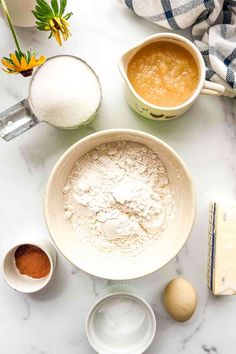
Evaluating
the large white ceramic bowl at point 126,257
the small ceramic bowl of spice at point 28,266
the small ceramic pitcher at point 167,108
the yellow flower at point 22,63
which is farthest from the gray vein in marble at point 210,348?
the yellow flower at point 22,63

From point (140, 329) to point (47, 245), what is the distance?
0.25 meters

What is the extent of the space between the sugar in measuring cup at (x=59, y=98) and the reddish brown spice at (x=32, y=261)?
0.23 metres

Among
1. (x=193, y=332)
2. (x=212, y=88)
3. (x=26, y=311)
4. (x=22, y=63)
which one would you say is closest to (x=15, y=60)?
(x=22, y=63)

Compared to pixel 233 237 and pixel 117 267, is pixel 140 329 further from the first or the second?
pixel 233 237

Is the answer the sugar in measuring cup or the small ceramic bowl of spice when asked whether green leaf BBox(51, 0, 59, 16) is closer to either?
the sugar in measuring cup

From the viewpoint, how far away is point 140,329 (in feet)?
3.45

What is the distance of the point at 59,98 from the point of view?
97cm

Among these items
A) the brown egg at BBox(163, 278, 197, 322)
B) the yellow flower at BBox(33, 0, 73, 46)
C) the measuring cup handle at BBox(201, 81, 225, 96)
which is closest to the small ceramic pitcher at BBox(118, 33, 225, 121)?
the measuring cup handle at BBox(201, 81, 225, 96)

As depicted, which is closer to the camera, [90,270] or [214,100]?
[90,270]

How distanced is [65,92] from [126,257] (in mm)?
333

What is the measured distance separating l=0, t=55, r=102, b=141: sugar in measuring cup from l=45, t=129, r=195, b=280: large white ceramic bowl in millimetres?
58

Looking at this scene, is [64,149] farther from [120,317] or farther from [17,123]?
[120,317]

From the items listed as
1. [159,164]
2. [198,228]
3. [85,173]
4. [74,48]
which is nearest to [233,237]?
[198,228]

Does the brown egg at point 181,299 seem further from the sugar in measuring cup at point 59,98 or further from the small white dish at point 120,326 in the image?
the sugar in measuring cup at point 59,98
